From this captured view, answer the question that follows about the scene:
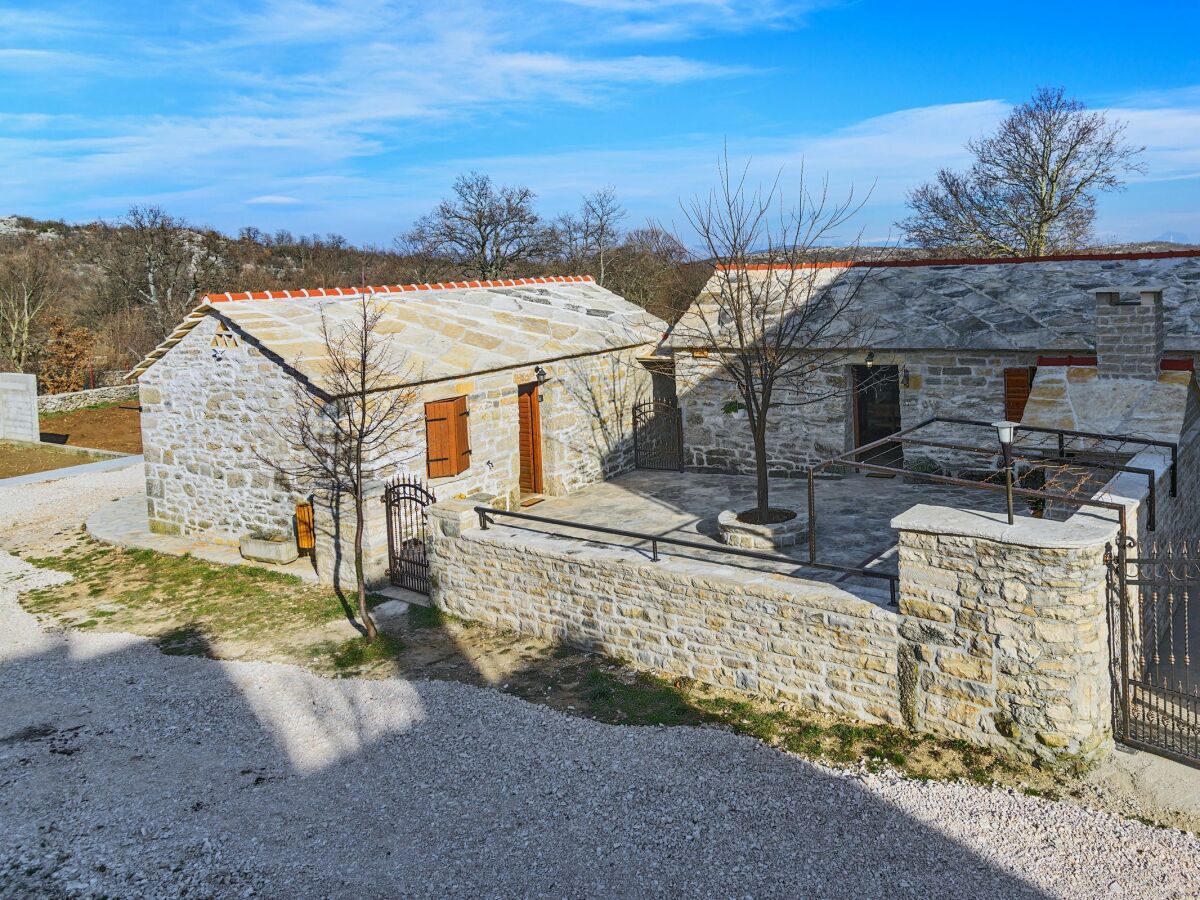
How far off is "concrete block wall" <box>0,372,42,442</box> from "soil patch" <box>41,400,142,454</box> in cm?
92

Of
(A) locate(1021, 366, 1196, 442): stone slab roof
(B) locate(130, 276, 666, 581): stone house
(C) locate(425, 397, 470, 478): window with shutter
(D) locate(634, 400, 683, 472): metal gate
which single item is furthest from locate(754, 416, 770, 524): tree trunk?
(D) locate(634, 400, 683, 472): metal gate

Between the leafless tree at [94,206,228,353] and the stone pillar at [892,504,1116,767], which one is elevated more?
the leafless tree at [94,206,228,353]

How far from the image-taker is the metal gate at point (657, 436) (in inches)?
693

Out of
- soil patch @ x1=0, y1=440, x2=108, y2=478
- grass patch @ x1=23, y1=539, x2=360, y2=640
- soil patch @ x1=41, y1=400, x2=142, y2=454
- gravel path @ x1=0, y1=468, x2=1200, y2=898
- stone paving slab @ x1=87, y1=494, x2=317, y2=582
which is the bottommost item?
gravel path @ x1=0, y1=468, x2=1200, y2=898

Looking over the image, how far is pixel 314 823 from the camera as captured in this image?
693cm

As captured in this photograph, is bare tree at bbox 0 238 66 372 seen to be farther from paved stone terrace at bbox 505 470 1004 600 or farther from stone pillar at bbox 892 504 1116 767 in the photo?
stone pillar at bbox 892 504 1116 767

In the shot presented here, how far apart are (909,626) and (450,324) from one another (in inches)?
379

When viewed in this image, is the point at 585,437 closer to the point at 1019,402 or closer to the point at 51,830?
the point at 1019,402

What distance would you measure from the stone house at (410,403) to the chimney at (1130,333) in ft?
26.2

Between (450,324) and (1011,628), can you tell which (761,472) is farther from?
(450,324)

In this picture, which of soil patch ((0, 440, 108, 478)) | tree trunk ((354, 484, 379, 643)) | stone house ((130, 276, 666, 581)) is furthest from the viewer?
soil patch ((0, 440, 108, 478))

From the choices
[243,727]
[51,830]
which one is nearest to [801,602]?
[243,727]

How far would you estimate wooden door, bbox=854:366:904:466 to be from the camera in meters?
15.4

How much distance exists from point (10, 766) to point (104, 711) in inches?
43.1
